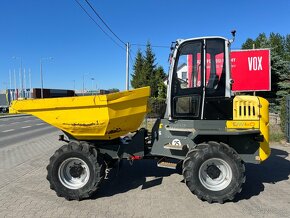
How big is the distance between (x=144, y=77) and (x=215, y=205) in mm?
43153

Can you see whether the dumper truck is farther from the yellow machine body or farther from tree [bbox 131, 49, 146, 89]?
tree [bbox 131, 49, 146, 89]

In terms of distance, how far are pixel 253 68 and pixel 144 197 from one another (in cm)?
1416

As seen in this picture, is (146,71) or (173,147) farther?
(146,71)

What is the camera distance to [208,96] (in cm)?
612

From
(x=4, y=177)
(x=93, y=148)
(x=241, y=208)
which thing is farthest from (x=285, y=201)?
(x=4, y=177)

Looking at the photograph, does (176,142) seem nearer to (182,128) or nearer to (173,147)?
(173,147)

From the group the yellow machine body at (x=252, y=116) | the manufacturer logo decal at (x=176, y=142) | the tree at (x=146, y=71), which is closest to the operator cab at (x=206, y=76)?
the yellow machine body at (x=252, y=116)

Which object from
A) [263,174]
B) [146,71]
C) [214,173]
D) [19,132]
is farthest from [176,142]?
[146,71]

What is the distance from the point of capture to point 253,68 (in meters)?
18.2

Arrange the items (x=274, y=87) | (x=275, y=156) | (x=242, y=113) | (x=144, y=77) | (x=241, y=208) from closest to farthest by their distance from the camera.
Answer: (x=241, y=208)
(x=242, y=113)
(x=275, y=156)
(x=274, y=87)
(x=144, y=77)

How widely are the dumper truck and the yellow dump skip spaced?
17 mm

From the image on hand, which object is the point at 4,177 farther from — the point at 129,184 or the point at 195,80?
the point at 195,80

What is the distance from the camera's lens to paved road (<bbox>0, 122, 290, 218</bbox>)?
5176 millimetres

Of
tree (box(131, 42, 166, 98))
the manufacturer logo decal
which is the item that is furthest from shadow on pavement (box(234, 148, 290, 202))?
tree (box(131, 42, 166, 98))
